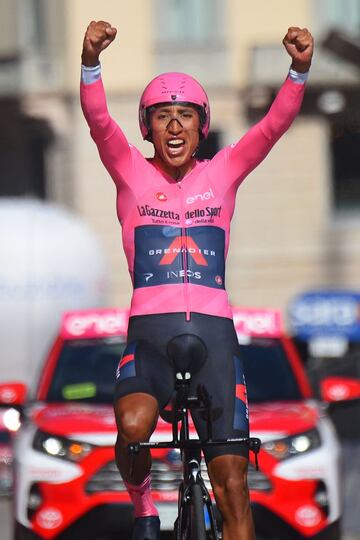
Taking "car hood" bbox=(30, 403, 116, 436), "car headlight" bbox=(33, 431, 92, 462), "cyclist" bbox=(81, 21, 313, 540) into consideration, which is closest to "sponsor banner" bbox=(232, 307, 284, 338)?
"car hood" bbox=(30, 403, 116, 436)

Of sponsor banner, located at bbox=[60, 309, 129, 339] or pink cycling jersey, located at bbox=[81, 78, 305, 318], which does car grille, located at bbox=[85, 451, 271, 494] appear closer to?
sponsor banner, located at bbox=[60, 309, 129, 339]

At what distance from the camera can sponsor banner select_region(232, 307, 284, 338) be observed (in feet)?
27.2

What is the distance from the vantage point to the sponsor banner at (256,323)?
829cm

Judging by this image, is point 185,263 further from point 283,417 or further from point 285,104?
point 283,417

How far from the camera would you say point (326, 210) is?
79.9ft

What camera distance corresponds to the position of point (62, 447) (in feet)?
23.2

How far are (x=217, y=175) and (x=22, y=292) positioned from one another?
9.90 metres

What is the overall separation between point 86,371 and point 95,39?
11.7 ft

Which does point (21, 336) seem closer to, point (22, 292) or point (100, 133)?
point (22, 292)

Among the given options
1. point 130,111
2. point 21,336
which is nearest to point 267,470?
point 21,336

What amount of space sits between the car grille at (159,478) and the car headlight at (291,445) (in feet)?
0.44

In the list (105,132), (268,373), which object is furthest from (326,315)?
(105,132)

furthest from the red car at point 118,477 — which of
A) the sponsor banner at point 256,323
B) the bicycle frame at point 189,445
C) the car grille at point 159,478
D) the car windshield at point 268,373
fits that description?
the bicycle frame at point 189,445

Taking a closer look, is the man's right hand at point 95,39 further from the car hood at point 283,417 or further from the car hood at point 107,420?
the car hood at point 283,417
